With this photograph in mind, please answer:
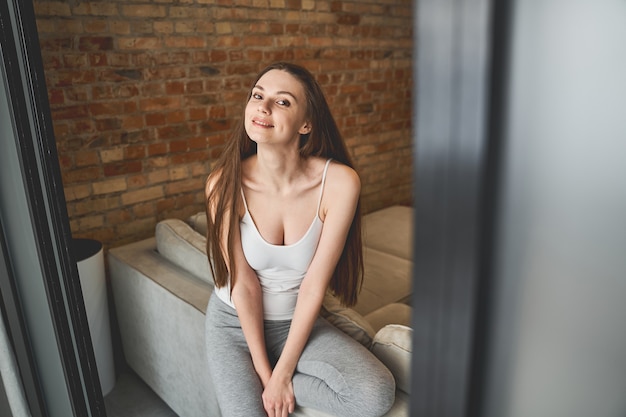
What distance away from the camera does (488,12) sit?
482 millimetres

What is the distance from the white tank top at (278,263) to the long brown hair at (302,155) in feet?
0.16

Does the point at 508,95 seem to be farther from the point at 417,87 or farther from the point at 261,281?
the point at 261,281

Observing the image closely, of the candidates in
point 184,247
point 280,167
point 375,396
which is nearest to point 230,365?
point 375,396

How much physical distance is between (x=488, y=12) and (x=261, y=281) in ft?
3.99

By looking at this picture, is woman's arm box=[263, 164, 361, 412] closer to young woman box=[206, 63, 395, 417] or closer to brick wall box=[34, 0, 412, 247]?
young woman box=[206, 63, 395, 417]

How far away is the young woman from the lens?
1.43m

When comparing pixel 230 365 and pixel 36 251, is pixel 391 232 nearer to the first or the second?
pixel 230 365

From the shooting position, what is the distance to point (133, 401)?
226cm

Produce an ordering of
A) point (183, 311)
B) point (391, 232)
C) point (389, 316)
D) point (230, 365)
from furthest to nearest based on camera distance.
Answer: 1. point (391, 232)
2. point (389, 316)
3. point (183, 311)
4. point (230, 365)

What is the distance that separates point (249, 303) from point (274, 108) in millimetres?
557

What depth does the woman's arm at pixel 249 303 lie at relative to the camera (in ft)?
4.88

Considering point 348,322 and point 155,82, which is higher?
point 155,82

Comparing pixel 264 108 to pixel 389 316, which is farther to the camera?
pixel 389 316

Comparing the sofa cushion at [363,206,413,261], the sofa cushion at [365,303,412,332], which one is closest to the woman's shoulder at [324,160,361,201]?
the sofa cushion at [365,303,412,332]
